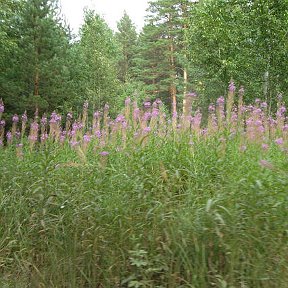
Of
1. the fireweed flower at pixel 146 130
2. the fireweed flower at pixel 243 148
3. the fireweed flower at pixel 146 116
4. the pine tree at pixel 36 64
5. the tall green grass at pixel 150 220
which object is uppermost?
the pine tree at pixel 36 64

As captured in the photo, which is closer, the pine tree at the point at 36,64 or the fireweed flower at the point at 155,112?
the fireweed flower at the point at 155,112

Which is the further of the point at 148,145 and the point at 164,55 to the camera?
the point at 164,55

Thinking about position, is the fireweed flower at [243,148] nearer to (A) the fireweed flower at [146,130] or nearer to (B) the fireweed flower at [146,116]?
(A) the fireweed flower at [146,130]

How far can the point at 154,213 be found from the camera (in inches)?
123

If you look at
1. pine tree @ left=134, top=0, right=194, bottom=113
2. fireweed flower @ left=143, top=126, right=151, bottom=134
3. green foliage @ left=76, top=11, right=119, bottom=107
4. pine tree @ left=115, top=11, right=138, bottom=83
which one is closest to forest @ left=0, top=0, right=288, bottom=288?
fireweed flower @ left=143, top=126, right=151, bottom=134

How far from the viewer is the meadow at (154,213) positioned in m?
2.74

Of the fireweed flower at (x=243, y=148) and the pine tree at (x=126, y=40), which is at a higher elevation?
the pine tree at (x=126, y=40)

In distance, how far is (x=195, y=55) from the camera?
22766mm

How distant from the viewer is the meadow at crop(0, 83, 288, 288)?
2738mm

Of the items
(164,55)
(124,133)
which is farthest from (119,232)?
(164,55)

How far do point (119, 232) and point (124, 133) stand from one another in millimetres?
1528

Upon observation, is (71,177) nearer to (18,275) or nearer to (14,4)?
(18,275)

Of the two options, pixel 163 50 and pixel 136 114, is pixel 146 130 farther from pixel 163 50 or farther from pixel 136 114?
pixel 163 50

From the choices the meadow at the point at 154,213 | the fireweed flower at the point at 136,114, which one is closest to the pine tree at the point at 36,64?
the fireweed flower at the point at 136,114
